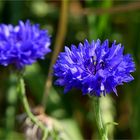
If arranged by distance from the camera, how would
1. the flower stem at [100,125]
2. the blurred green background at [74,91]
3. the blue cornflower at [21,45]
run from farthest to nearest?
the blurred green background at [74,91]
the blue cornflower at [21,45]
the flower stem at [100,125]

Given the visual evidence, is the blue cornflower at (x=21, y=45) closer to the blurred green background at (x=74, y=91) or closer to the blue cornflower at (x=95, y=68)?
the blue cornflower at (x=95, y=68)

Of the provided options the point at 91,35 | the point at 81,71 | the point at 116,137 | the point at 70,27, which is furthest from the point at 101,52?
the point at 70,27

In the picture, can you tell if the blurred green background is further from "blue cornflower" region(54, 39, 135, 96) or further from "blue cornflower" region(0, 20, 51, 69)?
"blue cornflower" region(54, 39, 135, 96)

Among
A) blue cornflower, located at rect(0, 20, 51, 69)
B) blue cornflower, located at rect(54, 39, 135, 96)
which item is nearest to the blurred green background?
blue cornflower, located at rect(0, 20, 51, 69)

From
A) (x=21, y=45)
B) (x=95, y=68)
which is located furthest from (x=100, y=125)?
(x=21, y=45)

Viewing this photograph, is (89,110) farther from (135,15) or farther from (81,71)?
(81,71)

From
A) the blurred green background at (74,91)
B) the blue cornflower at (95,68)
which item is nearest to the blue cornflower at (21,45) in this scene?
the blue cornflower at (95,68)

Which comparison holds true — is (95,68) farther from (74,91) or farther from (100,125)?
(74,91)
